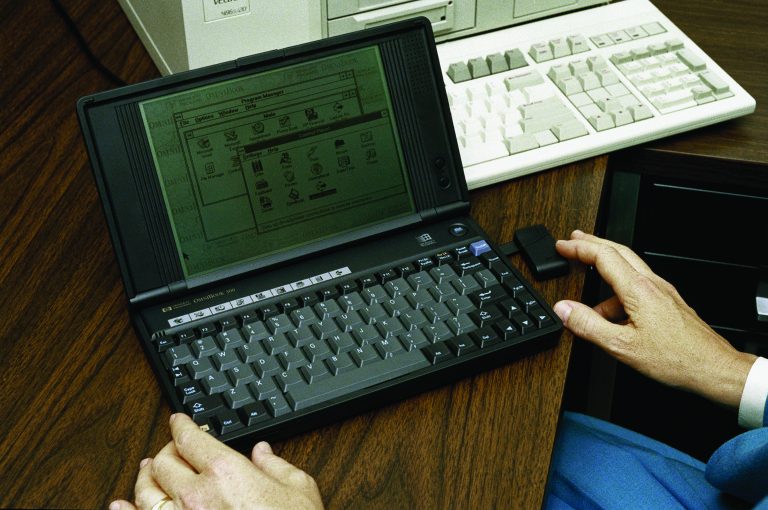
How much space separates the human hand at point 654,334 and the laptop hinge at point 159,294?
331mm

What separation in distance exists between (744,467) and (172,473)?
476mm

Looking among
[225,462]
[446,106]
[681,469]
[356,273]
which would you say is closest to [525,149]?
[446,106]

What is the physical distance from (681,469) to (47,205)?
692mm

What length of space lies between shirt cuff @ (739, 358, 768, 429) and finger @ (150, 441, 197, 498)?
515 mm

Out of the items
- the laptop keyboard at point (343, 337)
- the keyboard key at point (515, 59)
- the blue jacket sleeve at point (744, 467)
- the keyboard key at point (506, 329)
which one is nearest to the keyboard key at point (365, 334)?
the laptop keyboard at point (343, 337)

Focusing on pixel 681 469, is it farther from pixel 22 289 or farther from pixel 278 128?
pixel 22 289

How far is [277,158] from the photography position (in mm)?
754

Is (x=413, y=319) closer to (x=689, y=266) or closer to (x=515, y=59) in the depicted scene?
(x=515, y=59)

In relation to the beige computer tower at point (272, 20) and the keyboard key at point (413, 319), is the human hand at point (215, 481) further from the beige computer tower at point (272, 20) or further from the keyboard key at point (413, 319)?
Answer: the beige computer tower at point (272, 20)

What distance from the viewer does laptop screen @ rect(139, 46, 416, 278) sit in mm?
725

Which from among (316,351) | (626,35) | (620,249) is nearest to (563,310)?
(620,249)

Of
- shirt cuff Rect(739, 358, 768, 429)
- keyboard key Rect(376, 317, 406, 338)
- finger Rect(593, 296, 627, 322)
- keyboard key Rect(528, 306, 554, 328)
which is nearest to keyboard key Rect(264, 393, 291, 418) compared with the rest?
keyboard key Rect(376, 317, 406, 338)

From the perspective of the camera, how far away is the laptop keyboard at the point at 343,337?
65 cm

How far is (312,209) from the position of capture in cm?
77
